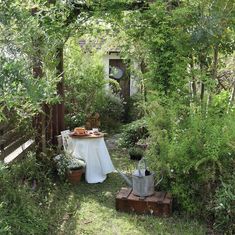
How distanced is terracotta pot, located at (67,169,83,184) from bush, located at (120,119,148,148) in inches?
100

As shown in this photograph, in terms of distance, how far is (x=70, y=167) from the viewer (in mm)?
6070

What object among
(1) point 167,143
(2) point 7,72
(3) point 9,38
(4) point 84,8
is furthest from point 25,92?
(4) point 84,8

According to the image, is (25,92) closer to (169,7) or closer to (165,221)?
(165,221)

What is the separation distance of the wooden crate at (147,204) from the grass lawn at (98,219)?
10 cm

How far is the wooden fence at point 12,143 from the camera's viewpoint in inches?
211

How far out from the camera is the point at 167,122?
5.27 metres

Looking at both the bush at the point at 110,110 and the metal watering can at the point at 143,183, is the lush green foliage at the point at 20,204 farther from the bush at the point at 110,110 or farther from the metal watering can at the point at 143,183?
the bush at the point at 110,110

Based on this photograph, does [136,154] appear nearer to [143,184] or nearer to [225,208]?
[143,184]

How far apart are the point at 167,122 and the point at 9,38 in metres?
2.55

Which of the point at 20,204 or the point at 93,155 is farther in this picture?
the point at 93,155

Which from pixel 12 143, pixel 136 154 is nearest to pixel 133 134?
pixel 136 154

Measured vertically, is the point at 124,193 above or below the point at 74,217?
above

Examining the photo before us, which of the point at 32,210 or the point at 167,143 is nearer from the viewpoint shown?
the point at 32,210

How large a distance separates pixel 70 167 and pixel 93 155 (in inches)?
19.8
